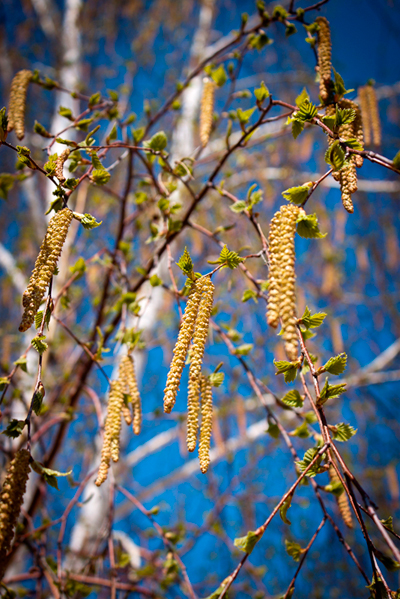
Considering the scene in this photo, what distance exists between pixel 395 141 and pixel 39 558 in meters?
4.17

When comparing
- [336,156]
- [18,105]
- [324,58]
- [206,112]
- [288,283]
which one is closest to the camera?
[288,283]

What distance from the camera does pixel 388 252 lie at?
4109mm

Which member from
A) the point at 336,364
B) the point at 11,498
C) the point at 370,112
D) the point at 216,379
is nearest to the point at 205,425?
the point at 216,379

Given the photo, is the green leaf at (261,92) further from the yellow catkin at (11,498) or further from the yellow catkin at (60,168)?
the yellow catkin at (11,498)

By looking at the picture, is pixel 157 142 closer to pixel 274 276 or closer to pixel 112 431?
pixel 274 276

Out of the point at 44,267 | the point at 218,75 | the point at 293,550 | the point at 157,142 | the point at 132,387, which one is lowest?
the point at 293,550

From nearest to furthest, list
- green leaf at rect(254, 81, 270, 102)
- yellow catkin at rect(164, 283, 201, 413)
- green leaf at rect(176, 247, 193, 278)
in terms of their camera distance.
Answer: yellow catkin at rect(164, 283, 201, 413) → green leaf at rect(176, 247, 193, 278) → green leaf at rect(254, 81, 270, 102)

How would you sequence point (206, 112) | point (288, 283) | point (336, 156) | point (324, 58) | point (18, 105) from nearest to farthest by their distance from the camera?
1. point (288, 283)
2. point (336, 156)
3. point (324, 58)
4. point (18, 105)
5. point (206, 112)

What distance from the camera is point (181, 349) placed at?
2.15 feet

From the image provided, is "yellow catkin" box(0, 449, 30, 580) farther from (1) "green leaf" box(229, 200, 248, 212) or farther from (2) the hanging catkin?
(1) "green leaf" box(229, 200, 248, 212)

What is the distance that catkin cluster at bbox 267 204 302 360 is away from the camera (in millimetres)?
526

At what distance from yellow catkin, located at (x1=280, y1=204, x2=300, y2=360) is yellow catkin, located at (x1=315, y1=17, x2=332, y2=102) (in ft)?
1.25

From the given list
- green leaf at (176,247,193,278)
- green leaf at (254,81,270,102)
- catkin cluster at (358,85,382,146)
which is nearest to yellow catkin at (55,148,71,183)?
green leaf at (176,247,193,278)

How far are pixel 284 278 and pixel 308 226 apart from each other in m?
0.17
